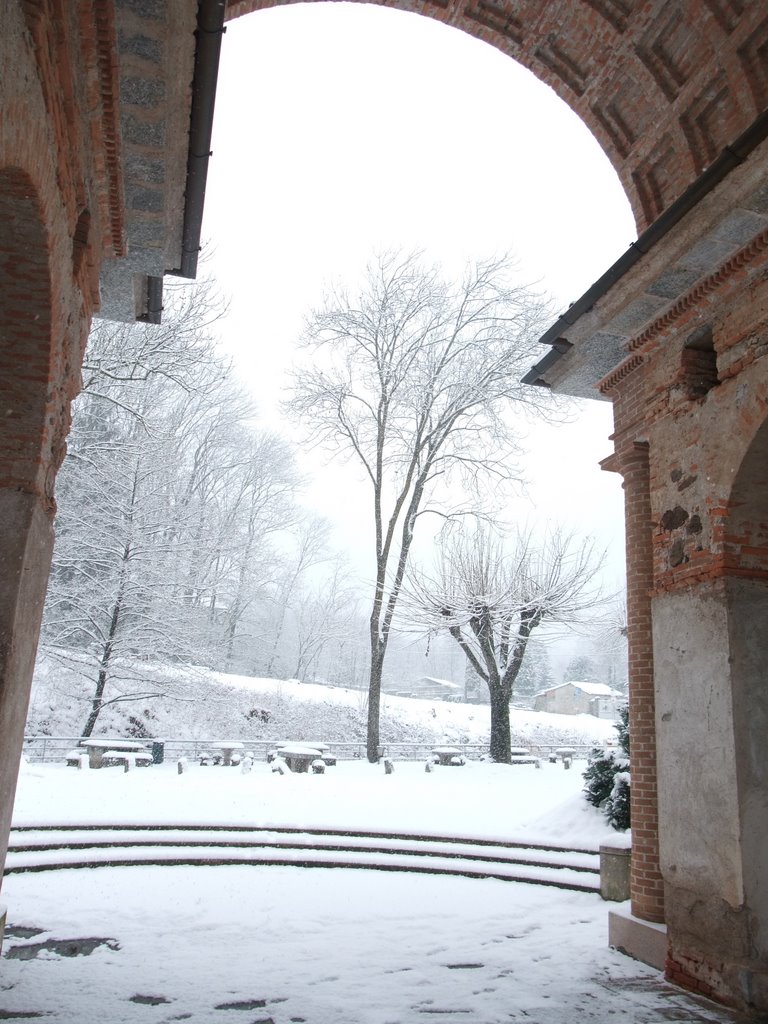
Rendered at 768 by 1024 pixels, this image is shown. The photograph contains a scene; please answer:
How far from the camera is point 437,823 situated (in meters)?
11.3

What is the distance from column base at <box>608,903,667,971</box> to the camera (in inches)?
207

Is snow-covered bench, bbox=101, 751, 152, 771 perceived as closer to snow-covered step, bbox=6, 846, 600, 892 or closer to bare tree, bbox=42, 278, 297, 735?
bare tree, bbox=42, 278, 297, 735

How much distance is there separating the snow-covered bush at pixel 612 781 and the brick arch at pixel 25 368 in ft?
26.8

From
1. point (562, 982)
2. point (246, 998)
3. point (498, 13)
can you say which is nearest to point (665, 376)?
point (498, 13)

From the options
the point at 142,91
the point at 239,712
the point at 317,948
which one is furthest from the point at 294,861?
the point at 239,712

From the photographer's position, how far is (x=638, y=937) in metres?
5.52

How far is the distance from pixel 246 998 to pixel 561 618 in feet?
61.6

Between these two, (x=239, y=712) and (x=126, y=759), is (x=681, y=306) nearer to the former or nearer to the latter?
(x=126, y=759)

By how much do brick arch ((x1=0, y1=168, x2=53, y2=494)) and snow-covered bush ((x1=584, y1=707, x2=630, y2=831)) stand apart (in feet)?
26.8

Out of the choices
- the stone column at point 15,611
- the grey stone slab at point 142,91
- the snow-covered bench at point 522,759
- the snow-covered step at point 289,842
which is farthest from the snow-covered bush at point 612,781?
the snow-covered bench at point 522,759

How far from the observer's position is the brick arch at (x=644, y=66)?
548 cm

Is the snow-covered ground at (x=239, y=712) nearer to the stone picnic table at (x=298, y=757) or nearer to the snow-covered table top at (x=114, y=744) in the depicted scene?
the snow-covered table top at (x=114, y=744)

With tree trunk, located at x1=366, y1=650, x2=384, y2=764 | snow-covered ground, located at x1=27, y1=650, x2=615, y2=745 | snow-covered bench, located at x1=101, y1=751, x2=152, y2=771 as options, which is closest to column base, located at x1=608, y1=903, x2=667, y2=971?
snow-covered bench, located at x1=101, y1=751, x2=152, y2=771

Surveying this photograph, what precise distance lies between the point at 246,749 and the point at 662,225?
17.6 meters
